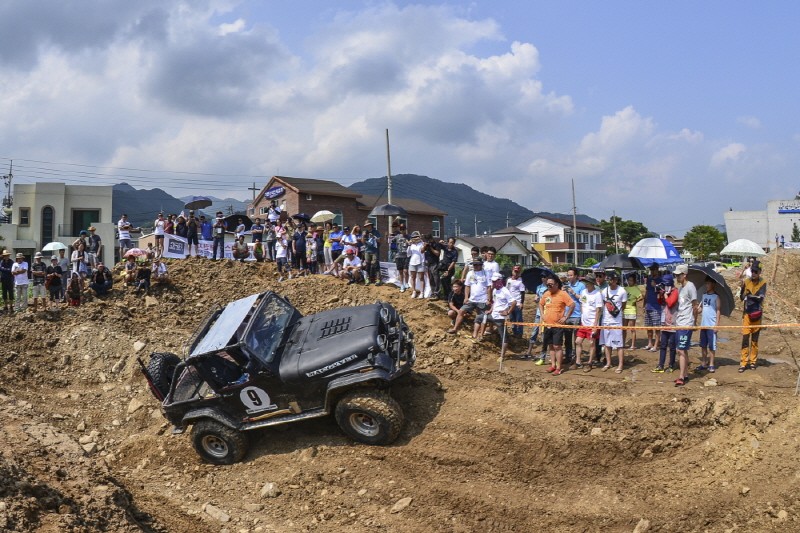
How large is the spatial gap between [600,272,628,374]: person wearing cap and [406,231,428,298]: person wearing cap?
4.52 m

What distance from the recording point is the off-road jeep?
784 cm

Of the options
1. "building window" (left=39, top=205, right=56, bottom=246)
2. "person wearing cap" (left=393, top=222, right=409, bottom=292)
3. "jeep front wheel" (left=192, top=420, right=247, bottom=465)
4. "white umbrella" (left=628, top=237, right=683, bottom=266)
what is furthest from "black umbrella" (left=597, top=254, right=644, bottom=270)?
"building window" (left=39, top=205, right=56, bottom=246)

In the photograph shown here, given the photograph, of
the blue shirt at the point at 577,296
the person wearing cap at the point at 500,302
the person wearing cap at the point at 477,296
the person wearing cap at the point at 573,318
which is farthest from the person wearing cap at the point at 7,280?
the blue shirt at the point at 577,296

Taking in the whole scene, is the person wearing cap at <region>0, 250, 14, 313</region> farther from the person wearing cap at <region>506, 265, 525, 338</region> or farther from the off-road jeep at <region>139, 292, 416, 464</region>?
the person wearing cap at <region>506, 265, 525, 338</region>

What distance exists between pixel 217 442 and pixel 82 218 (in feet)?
124

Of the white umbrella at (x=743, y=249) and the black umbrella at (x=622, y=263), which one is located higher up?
the white umbrella at (x=743, y=249)

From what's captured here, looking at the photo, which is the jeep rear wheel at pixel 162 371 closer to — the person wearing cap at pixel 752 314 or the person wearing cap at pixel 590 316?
the person wearing cap at pixel 590 316

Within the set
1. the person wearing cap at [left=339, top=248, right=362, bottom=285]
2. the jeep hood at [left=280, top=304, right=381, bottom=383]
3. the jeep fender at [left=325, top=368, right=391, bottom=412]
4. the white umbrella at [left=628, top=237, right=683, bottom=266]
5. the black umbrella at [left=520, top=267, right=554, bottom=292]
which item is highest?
the white umbrella at [left=628, top=237, right=683, bottom=266]

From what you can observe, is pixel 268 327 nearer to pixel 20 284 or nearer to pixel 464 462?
pixel 464 462

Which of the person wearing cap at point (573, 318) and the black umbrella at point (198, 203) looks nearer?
the person wearing cap at point (573, 318)

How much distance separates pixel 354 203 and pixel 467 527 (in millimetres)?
42631

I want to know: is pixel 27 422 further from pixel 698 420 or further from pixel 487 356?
pixel 698 420

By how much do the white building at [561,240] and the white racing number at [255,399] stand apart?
7127cm

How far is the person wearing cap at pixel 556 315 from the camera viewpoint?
10.6 metres
